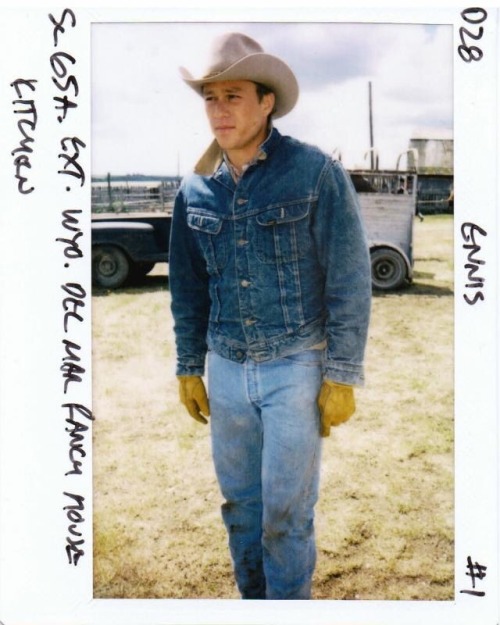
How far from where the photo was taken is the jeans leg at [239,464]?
1.80 metres

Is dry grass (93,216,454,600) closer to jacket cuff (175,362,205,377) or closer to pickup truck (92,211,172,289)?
pickup truck (92,211,172,289)

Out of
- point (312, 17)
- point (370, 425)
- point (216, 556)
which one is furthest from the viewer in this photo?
point (370, 425)

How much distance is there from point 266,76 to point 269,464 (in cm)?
122

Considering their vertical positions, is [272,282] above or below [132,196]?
below

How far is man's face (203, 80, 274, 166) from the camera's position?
1688mm

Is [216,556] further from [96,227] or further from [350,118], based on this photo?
[350,118]

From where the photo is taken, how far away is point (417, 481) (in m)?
2.12

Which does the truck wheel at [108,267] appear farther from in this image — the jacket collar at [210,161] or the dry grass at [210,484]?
the jacket collar at [210,161]

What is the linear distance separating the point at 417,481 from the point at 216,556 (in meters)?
0.81

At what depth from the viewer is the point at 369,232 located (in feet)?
12.6

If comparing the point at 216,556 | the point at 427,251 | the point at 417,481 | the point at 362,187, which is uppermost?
the point at 362,187
